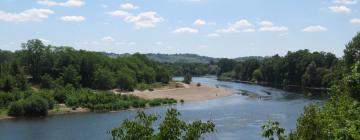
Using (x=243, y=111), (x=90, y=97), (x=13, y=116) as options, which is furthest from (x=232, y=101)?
(x=13, y=116)

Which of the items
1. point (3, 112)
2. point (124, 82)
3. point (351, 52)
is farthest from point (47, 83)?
point (351, 52)

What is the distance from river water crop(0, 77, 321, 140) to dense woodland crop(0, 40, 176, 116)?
5563 mm

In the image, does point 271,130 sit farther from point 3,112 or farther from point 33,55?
point 33,55

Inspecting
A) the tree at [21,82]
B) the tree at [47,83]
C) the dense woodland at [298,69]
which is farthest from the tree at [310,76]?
the tree at [21,82]

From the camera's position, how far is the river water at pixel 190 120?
61656 mm

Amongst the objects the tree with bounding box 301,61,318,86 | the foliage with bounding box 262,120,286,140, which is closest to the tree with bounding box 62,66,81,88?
the tree with bounding box 301,61,318,86

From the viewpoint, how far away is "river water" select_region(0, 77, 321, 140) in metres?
61.7

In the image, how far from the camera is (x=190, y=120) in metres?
73.8

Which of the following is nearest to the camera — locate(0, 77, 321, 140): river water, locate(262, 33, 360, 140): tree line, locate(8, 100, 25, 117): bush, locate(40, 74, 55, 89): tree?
locate(262, 33, 360, 140): tree line

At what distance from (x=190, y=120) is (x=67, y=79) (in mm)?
48200

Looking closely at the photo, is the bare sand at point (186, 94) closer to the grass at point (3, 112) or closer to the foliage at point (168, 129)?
the grass at point (3, 112)

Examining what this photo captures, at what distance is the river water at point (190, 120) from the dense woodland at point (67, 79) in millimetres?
5563

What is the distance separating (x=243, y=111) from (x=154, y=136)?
73117mm

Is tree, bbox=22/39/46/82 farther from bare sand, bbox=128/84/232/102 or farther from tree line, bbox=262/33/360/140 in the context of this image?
tree line, bbox=262/33/360/140
